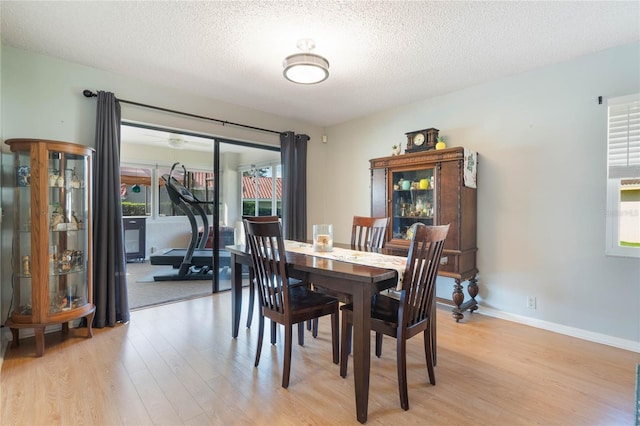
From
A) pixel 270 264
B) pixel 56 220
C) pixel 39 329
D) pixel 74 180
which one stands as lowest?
pixel 39 329

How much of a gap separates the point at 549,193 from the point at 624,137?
0.67m

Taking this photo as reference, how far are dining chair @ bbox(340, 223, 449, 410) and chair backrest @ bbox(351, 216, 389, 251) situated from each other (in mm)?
891

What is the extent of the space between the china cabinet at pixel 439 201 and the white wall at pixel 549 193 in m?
0.24

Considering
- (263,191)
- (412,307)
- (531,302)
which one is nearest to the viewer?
(412,307)

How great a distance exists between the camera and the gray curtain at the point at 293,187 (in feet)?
14.7

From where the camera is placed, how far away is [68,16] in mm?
2188

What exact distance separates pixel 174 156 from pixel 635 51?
250 inches

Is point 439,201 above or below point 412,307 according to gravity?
above

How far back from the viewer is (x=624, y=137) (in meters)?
2.54

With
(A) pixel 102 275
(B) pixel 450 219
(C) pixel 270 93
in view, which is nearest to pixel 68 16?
(C) pixel 270 93

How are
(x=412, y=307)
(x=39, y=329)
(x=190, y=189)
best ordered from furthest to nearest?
(x=190, y=189) → (x=39, y=329) → (x=412, y=307)

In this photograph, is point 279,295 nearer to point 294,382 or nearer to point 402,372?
point 294,382

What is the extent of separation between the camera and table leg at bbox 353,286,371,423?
1.65 meters

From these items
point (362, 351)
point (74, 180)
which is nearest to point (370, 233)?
point (362, 351)
